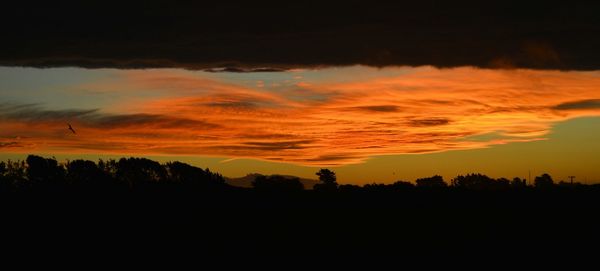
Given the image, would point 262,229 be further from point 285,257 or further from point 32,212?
point 32,212

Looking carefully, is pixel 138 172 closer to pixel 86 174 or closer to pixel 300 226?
pixel 86 174

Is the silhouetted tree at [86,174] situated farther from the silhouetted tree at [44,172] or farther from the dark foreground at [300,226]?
the dark foreground at [300,226]

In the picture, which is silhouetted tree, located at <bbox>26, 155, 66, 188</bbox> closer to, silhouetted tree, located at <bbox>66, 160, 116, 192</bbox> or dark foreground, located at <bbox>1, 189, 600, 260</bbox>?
silhouetted tree, located at <bbox>66, 160, 116, 192</bbox>

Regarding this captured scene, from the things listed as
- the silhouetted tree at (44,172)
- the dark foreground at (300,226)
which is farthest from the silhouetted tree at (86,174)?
the dark foreground at (300,226)

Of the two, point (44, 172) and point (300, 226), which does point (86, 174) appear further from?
point (300, 226)

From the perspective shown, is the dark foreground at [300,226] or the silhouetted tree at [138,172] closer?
the dark foreground at [300,226]

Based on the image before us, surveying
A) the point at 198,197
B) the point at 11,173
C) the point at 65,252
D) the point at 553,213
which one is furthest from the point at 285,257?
the point at 11,173

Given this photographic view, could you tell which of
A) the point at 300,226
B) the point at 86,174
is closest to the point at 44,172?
the point at 86,174

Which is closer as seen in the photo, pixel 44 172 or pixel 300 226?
pixel 300 226

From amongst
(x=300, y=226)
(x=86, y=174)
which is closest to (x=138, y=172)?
(x=86, y=174)

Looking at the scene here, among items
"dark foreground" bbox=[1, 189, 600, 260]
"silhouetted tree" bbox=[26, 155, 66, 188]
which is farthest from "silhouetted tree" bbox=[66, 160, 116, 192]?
"dark foreground" bbox=[1, 189, 600, 260]

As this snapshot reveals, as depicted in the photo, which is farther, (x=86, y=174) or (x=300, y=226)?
(x=86, y=174)

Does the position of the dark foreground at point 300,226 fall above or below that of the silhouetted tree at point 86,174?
below

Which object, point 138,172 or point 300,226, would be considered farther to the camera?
point 138,172
